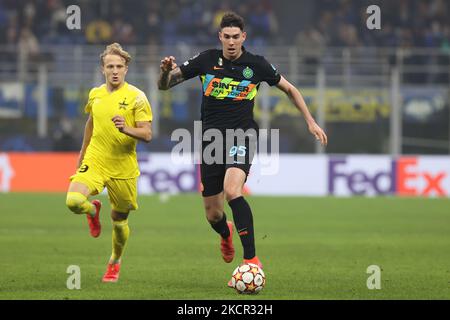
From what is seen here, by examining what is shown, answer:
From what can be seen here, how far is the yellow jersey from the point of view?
32.3ft

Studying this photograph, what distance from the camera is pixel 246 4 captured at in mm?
31812

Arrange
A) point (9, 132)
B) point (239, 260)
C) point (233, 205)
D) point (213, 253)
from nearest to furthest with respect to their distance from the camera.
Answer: point (233, 205), point (239, 260), point (213, 253), point (9, 132)

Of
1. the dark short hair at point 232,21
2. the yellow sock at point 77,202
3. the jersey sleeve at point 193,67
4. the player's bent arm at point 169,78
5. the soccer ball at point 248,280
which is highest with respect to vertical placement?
the dark short hair at point 232,21

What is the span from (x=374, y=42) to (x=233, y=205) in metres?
21.4

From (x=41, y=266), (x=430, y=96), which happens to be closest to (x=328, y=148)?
(x=430, y=96)

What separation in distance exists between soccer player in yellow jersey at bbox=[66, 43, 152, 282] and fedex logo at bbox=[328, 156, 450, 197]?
50.3 feet

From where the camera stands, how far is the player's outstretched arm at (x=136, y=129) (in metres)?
9.10

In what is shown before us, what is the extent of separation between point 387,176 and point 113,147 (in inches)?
624

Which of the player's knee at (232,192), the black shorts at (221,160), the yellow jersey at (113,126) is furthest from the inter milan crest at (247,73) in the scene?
the player's knee at (232,192)

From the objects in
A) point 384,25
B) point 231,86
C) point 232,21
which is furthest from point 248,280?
point 384,25

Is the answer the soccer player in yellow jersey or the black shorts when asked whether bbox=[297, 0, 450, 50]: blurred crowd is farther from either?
the soccer player in yellow jersey

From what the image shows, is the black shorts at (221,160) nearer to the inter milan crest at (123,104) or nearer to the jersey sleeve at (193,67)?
the jersey sleeve at (193,67)

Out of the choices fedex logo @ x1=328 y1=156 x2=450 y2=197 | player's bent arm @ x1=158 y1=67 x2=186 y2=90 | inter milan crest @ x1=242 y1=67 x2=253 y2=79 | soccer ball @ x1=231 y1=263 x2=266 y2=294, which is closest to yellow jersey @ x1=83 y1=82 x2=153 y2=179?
player's bent arm @ x1=158 y1=67 x2=186 y2=90

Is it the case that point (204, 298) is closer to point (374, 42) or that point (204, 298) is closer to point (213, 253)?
point (213, 253)
